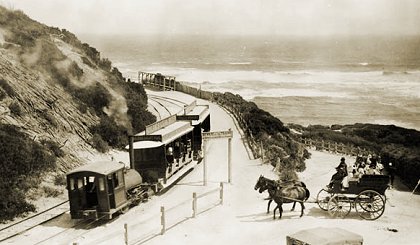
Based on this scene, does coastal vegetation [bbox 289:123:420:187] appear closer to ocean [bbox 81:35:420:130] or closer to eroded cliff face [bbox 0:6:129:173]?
ocean [bbox 81:35:420:130]

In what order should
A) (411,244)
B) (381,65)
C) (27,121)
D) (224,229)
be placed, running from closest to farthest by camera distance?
1. (411,244)
2. (224,229)
3. (27,121)
4. (381,65)

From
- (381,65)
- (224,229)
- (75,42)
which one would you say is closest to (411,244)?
(224,229)

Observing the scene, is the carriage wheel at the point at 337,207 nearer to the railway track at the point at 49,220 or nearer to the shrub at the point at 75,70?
the railway track at the point at 49,220

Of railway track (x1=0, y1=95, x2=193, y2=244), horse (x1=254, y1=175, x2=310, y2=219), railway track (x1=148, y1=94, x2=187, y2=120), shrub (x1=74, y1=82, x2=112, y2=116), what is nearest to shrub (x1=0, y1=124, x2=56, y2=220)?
railway track (x1=0, y1=95, x2=193, y2=244)

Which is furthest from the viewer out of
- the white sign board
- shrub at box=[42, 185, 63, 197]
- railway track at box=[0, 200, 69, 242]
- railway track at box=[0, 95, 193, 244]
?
the white sign board

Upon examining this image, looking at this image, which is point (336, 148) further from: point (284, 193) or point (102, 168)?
point (102, 168)

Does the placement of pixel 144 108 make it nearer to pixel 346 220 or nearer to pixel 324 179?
pixel 324 179
